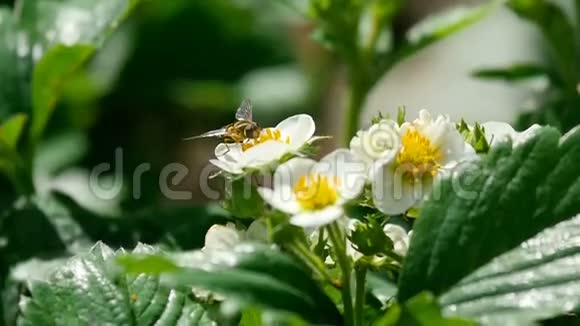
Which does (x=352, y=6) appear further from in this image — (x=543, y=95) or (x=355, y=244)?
(x=355, y=244)

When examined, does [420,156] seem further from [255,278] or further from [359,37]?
[359,37]

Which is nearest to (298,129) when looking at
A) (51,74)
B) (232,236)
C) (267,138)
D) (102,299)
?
(267,138)

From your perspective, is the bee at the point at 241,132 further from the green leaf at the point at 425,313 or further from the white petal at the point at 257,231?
the green leaf at the point at 425,313

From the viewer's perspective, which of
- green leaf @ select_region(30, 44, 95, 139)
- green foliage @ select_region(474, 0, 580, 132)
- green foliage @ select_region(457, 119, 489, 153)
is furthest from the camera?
green foliage @ select_region(474, 0, 580, 132)

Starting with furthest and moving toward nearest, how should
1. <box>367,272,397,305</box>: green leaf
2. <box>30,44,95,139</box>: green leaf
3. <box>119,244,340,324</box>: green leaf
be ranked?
<box>30,44,95,139</box>: green leaf → <box>367,272,397,305</box>: green leaf → <box>119,244,340,324</box>: green leaf

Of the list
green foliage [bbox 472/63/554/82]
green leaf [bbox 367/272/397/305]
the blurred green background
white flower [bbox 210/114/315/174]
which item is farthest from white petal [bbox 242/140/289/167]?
green foliage [bbox 472/63/554/82]

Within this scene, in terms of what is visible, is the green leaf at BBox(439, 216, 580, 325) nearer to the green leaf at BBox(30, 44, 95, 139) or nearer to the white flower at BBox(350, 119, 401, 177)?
the white flower at BBox(350, 119, 401, 177)
